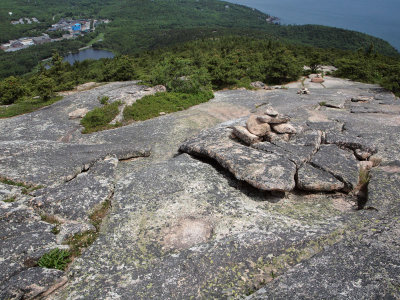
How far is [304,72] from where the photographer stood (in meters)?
36.2

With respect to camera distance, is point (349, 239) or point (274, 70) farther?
point (274, 70)

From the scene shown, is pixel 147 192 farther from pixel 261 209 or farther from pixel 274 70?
pixel 274 70

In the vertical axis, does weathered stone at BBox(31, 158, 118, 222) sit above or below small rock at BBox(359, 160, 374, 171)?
below

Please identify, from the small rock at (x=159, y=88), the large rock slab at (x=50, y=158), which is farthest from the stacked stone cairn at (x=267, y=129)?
the small rock at (x=159, y=88)

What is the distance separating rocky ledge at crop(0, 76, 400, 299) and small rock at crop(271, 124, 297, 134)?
2.1 inches

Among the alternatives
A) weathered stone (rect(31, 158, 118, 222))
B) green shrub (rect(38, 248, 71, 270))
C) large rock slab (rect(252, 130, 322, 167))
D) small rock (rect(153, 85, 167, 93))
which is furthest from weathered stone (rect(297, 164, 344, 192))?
small rock (rect(153, 85, 167, 93))

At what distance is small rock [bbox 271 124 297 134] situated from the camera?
33.9 feet

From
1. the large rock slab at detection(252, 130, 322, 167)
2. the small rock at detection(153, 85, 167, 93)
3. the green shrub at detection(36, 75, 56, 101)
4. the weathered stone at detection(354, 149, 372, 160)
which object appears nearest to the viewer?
the large rock slab at detection(252, 130, 322, 167)

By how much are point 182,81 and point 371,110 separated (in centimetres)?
1340

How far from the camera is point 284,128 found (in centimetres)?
1040

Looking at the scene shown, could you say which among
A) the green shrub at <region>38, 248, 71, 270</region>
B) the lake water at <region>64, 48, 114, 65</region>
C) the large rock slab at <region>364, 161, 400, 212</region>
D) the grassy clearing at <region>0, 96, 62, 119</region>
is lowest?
the lake water at <region>64, 48, 114, 65</region>

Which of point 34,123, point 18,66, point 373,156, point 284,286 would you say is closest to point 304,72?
point 373,156

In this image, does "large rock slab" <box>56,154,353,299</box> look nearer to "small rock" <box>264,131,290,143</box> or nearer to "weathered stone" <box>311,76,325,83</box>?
"small rock" <box>264,131,290,143</box>

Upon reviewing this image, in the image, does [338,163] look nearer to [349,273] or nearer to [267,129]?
[267,129]
